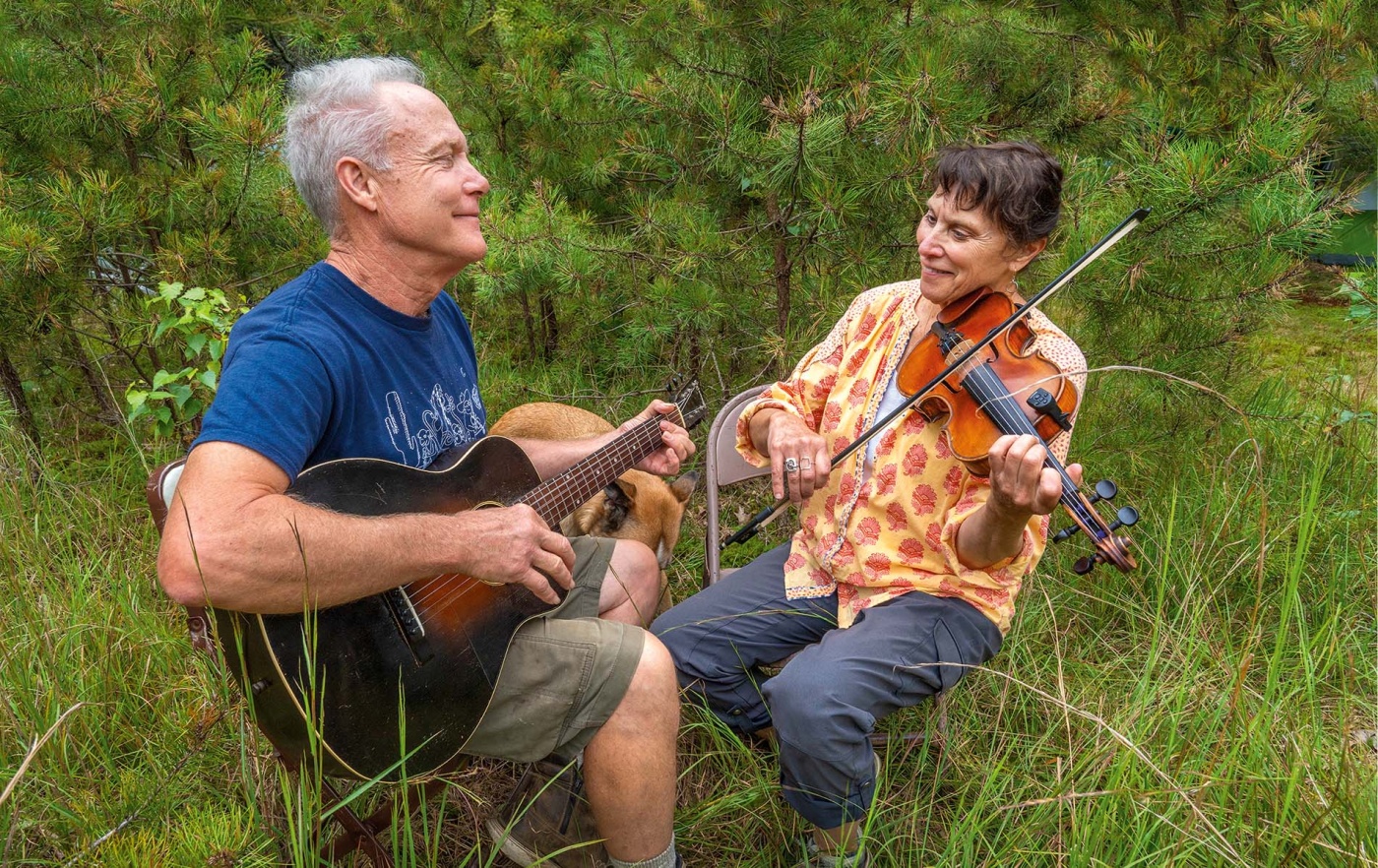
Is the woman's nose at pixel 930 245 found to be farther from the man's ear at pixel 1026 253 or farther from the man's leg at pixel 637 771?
the man's leg at pixel 637 771

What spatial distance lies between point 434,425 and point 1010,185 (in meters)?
1.41

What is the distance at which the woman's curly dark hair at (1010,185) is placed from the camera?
2182 millimetres

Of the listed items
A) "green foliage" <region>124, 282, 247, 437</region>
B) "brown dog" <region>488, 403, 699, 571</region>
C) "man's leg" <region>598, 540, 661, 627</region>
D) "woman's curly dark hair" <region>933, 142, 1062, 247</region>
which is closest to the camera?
"woman's curly dark hair" <region>933, 142, 1062, 247</region>

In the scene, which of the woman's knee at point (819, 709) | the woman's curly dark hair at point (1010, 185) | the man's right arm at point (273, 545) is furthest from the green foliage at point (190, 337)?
the woman's curly dark hair at point (1010, 185)

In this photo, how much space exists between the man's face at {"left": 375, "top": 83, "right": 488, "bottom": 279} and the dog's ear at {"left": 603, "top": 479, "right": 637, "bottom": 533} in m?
1.24

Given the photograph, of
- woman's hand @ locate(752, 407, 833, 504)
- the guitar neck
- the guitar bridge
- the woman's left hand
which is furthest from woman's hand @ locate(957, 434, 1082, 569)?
the guitar bridge

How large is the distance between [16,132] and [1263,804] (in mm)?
4154

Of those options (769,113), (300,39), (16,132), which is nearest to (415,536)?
(769,113)

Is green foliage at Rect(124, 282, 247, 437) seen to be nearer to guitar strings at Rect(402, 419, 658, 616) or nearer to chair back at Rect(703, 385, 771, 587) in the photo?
guitar strings at Rect(402, 419, 658, 616)

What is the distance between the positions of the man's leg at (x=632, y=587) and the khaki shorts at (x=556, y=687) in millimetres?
558

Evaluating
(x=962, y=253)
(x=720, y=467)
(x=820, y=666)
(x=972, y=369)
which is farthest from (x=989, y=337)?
(x=720, y=467)

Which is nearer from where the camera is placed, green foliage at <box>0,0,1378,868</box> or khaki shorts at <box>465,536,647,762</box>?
khaki shorts at <box>465,536,647,762</box>

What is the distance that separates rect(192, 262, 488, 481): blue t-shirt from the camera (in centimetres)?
172

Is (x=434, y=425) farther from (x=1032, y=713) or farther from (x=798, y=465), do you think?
(x=1032, y=713)
